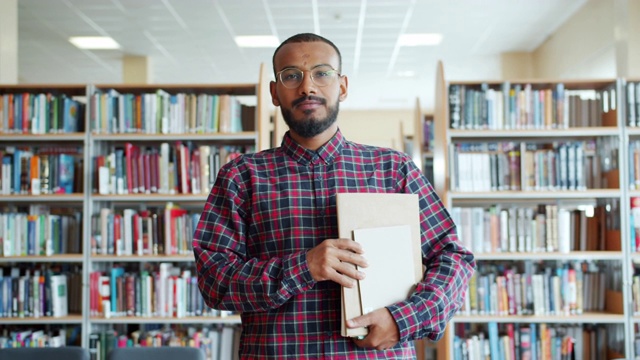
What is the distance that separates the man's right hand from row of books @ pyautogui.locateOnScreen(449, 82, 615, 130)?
3.28 m

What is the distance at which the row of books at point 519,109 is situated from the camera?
4.23 metres

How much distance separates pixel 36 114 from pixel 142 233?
3.37 feet

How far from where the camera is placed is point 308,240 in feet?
3.89

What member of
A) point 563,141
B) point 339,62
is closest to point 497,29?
point 563,141

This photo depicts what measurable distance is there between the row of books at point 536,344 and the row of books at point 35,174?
2.71 m

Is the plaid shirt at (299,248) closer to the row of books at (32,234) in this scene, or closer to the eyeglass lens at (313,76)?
the eyeglass lens at (313,76)

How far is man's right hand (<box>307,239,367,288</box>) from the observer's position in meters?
1.08

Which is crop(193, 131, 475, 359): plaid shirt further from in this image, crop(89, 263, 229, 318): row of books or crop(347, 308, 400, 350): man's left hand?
crop(89, 263, 229, 318): row of books

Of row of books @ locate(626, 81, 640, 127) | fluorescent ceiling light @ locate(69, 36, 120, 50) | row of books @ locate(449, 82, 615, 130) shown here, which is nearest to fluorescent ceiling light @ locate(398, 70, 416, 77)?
fluorescent ceiling light @ locate(69, 36, 120, 50)

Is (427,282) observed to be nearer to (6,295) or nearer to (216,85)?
(216,85)

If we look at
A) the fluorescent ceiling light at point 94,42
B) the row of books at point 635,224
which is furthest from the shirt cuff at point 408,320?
the fluorescent ceiling light at point 94,42

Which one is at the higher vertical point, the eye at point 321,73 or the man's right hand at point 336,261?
the eye at point 321,73

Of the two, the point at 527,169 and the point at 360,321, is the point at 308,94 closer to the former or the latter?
the point at 360,321

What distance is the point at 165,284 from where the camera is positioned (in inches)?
167
